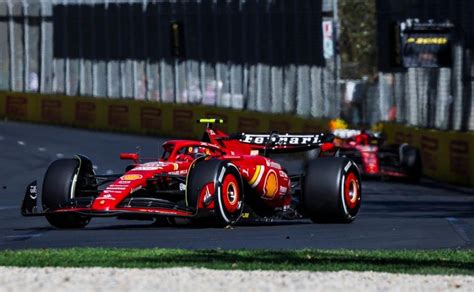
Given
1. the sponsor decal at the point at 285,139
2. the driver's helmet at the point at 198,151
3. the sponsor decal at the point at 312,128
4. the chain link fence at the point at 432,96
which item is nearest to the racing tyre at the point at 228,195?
the driver's helmet at the point at 198,151

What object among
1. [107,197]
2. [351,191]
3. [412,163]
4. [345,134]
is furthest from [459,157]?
[107,197]

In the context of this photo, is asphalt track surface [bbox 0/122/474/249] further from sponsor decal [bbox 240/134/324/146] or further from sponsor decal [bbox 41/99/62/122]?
sponsor decal [bbox 41/99/62/122]

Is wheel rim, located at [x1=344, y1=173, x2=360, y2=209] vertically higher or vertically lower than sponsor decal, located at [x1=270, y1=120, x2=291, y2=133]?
higher

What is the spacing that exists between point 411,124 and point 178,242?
66.9ft

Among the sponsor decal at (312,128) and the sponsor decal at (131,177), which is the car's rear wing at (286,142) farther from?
the sponsor decal at (312,128)

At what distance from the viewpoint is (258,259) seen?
14.5 meters

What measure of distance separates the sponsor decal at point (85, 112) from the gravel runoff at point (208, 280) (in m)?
37.3

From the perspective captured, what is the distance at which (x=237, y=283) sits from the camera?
12133mm

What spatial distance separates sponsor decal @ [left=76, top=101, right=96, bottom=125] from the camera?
50.4 m

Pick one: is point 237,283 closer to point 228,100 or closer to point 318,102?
point 318,102

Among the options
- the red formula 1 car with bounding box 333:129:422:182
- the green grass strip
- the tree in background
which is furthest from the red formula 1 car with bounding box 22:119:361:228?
the tree in background

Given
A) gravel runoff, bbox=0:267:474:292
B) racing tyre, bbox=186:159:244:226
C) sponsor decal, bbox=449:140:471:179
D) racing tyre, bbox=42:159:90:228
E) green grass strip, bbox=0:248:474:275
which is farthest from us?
sponsor decal, bbox=449:140:471:179

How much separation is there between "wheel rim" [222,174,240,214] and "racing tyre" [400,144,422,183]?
44.5 ft

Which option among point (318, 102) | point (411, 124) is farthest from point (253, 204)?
point (318, 102)
